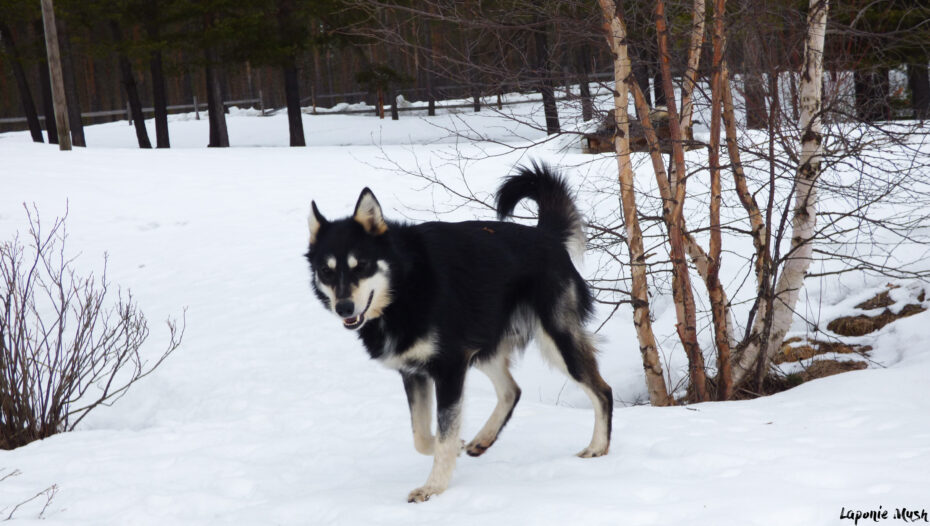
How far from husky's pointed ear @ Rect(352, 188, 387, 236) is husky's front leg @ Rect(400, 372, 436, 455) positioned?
0.83 metres

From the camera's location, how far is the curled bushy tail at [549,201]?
4922 millimetres

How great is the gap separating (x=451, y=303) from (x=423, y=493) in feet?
3.27

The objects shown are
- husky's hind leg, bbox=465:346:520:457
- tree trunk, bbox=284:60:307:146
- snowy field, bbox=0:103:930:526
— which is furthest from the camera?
tree trunk, bbox=284:60:307:146

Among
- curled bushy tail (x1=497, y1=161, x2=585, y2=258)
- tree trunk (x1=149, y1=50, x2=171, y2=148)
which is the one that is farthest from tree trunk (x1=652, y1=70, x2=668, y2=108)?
tree trunk (x1=149, y1=50, x2=171, y2=148)

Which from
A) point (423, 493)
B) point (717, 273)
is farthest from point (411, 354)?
point (717, 273)

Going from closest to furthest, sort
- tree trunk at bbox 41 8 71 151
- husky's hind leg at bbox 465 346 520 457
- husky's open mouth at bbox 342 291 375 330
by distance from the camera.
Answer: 1. husky's open mouth at bbox 342 291 375 330
2. husky's hind leg at bbox 465 346 520 457
3. tree trunk at bbox 41 8 71 151

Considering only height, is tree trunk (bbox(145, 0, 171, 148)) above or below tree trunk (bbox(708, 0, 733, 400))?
above

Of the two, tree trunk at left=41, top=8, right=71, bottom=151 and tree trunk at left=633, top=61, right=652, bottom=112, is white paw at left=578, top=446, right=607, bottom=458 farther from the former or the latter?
tree trunk at left=41, top=8, right=71, bottom=151

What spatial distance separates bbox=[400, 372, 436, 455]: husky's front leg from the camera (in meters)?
4.36

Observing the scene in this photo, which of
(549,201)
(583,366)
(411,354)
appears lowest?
(583,366)

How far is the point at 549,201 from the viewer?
16.4 ft

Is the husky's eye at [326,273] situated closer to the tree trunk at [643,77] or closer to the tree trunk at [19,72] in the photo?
the tree trunk at [643,77]

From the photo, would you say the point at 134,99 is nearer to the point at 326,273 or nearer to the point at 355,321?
the point at 326,273

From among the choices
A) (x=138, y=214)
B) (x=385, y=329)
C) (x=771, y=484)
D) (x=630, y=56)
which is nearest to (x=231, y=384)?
(x=385, y=329)
